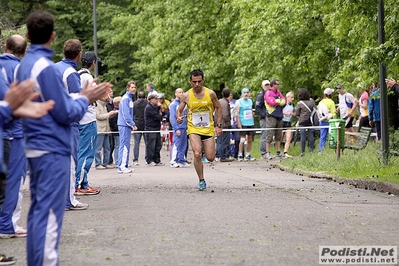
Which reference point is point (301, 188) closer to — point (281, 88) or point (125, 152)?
point (125, 152)

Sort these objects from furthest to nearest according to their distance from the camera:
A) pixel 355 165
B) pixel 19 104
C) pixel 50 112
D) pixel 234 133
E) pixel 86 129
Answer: pixel 234 133 → pixel 355 165 → pixel 86 129 → pixel 50 112 → pixel 19 104

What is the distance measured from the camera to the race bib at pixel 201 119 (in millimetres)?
15727

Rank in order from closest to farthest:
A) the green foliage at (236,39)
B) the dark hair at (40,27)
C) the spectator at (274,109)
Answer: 1. the dark hair at (40,27)
2. the green foliage at (236,39)
3. the spectator at (274,109)

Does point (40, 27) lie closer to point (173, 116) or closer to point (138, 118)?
point (173, 116)

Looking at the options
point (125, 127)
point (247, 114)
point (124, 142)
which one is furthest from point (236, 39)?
point (124, 142)

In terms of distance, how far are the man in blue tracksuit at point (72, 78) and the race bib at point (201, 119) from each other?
3533 millimetres

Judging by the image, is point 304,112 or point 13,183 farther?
point 304,112

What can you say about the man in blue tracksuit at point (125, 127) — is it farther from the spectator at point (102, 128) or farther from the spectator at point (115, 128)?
the spectator at point (115, 128)

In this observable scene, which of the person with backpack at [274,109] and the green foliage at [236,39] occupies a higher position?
the green foliage at [236,39]

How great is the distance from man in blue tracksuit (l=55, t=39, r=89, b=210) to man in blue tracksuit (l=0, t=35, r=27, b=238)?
5.70 feet

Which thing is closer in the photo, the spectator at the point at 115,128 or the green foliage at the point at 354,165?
the green foliage at the point at 354,165

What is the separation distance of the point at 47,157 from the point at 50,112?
1.06 ft

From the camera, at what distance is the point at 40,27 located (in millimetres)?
7086

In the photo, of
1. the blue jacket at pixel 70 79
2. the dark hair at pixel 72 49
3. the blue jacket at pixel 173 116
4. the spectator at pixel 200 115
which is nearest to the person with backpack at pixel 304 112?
the blue jacket at pixel 173 116
